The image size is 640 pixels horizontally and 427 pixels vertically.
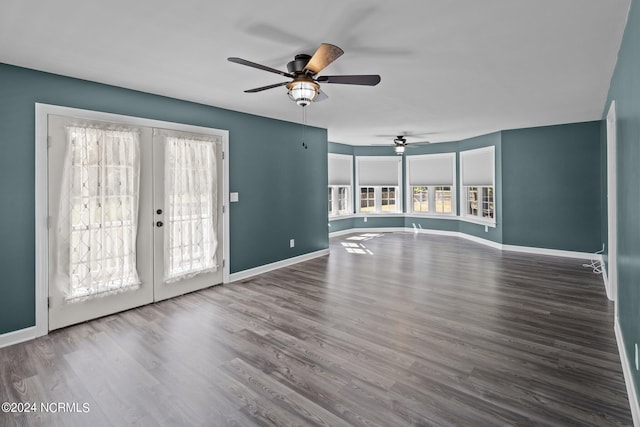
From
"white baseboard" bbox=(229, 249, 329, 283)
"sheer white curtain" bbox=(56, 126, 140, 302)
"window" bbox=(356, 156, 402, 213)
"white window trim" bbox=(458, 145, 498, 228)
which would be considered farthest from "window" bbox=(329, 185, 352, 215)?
"sheer white curtain" bbox=(56, 126, 140, 302)

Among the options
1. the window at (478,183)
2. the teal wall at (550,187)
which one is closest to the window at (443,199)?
the window at (478,183)

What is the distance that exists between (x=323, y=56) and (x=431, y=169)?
812 cm

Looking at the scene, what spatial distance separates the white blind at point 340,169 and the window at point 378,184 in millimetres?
354

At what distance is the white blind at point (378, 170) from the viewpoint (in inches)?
412

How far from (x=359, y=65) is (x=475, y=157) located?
6.41 metres

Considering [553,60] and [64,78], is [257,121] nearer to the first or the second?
[64,78]

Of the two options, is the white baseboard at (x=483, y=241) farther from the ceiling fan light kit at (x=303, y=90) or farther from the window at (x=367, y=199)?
the ceiling fan light kit at (x=303, y=90)

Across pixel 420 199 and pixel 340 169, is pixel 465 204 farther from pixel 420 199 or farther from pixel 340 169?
pixel 340 169

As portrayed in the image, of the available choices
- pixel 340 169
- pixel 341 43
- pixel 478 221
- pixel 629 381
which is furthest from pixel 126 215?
pixel 478 221

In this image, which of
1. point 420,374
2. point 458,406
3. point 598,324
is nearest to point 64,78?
point 420,374

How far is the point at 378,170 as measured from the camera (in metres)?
10.5

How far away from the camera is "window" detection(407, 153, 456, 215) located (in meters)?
9.70

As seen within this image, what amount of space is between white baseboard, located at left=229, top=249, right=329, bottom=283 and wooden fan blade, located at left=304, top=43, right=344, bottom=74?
3.46 m

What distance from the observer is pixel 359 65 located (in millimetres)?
3369
